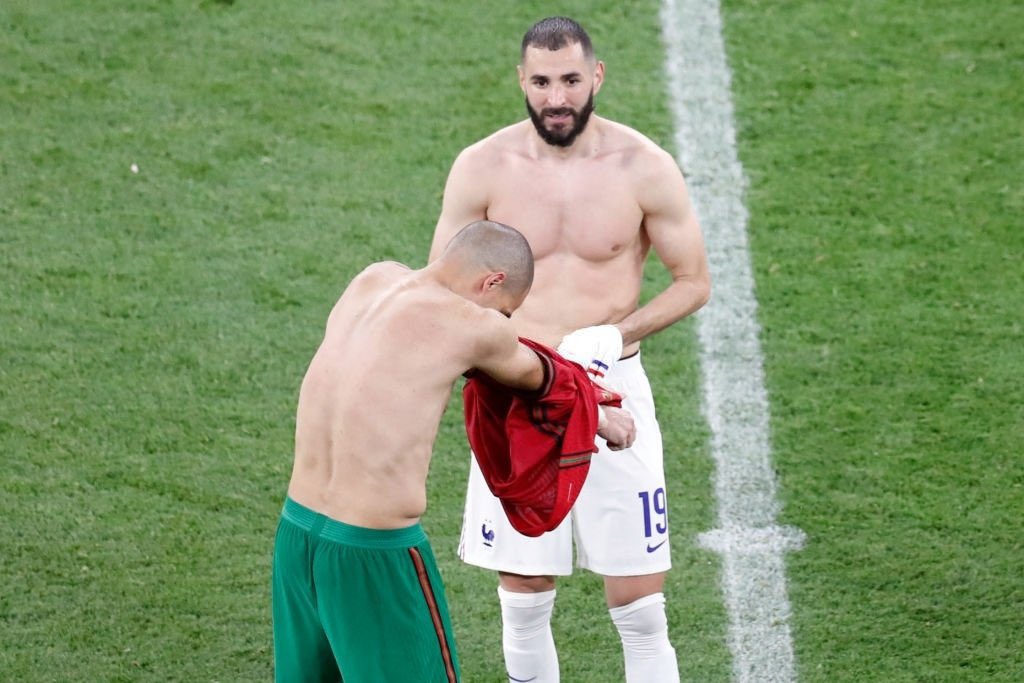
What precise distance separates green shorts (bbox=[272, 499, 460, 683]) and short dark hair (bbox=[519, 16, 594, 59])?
5.66ft

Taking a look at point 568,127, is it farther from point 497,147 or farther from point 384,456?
point 384,456

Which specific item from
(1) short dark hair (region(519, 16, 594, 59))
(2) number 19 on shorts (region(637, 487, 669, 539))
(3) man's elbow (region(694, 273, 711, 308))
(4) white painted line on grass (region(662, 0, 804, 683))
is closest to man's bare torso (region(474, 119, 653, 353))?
(3) man's elbow (region(694, 273, 711, 308))

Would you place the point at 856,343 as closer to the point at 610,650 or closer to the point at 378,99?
the point at 610,650

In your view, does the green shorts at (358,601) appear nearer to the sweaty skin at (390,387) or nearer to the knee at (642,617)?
the sweaty skin at (390,387)

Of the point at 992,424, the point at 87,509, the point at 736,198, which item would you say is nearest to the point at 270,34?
the point at 736,198

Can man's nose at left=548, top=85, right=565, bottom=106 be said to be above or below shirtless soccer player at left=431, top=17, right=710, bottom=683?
above

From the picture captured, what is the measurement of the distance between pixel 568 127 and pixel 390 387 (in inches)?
54.9

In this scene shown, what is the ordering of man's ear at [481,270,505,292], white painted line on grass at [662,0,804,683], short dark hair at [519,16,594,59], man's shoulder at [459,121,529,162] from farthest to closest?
white painted line on grass at [662,0,804,683]
man's shoulder at [459,121,529,162]
short dark hair at [519,16,594,59]
man's ear at [481,270,505,292]

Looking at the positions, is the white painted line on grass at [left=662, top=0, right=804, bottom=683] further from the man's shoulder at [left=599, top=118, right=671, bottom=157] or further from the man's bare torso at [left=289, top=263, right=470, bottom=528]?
the man's bare torso at [left=289, top=263, right=470, bottom=528]

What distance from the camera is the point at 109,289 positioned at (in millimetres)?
8289

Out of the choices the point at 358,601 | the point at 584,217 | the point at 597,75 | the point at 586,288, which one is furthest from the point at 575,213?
the point at 358,601

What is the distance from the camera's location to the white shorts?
5633 millimetres

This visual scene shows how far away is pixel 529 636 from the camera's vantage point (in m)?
5.73

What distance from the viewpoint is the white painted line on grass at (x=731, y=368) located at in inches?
253
